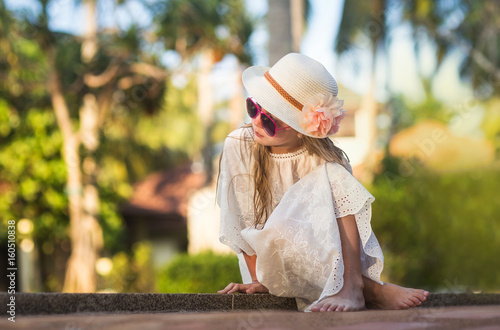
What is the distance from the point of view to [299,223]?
2.74m

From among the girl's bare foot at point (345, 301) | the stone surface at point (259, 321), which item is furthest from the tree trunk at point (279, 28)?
the stone surface at point (259, 321)

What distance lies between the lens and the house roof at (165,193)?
1927cm

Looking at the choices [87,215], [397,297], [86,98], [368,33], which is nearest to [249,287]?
[397,297]

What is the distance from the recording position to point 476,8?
19.4m

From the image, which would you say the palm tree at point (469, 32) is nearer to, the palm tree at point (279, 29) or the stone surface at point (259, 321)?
the palm tree at point (279, 29)

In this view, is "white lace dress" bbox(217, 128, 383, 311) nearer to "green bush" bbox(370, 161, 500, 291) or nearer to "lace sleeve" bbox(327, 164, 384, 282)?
"lace sleeve" bbox(327, 164, 384, 282)

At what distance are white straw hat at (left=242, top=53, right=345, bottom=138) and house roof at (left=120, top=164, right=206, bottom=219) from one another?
49.0 feet

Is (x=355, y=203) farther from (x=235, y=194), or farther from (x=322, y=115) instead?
(x=235, y=194)

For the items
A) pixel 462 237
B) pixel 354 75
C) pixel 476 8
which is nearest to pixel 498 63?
pixel 476 8

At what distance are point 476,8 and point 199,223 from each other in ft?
42.1

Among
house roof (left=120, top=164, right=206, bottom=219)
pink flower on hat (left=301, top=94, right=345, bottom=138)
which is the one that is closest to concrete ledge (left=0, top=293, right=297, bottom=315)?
pink flower on hat (left=301, top=94, right=345, bottom=138)

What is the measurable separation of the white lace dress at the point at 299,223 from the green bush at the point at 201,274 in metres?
5.10

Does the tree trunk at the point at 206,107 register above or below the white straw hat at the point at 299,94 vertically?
above

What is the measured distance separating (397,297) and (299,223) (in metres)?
0.57
